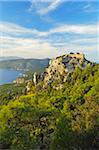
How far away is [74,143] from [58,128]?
66.4 inches

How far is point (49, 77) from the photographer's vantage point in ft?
257

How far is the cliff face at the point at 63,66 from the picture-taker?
2987 inches

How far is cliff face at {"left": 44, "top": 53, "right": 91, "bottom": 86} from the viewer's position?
7588cm

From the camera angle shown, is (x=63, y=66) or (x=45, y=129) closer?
(x=45, y=129)

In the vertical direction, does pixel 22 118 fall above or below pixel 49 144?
above

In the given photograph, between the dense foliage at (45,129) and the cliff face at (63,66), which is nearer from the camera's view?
the dense foliage at (45,129)

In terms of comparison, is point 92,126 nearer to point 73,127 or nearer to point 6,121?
point 73,127

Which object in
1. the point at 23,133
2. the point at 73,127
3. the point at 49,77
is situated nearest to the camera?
the point at 23,133

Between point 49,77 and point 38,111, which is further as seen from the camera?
point 49,77

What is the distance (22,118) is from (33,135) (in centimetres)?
126

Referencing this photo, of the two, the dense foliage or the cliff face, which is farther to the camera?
the cliff face

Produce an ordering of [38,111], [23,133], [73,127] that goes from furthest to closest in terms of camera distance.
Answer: [73,127], [38,111], [23,133]

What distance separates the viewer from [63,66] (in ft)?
263

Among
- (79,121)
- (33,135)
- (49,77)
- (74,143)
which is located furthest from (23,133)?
(49,77)
